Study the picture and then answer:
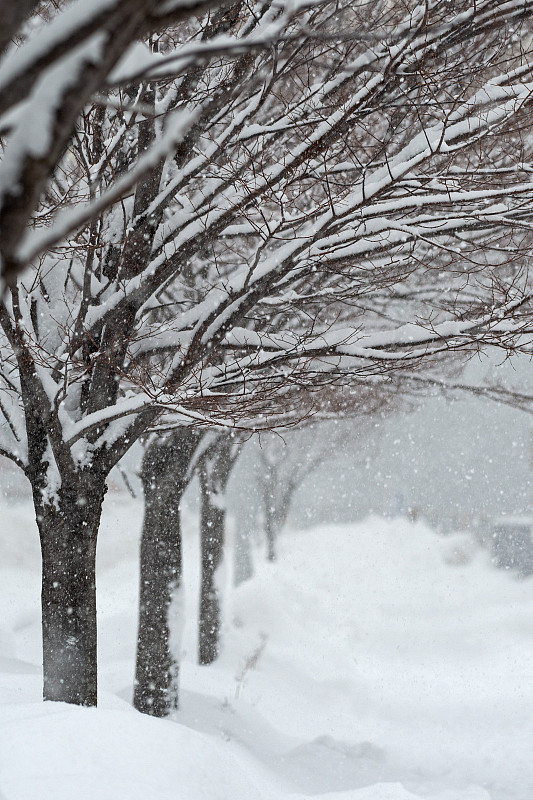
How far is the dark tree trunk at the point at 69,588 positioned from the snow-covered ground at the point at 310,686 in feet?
1.54

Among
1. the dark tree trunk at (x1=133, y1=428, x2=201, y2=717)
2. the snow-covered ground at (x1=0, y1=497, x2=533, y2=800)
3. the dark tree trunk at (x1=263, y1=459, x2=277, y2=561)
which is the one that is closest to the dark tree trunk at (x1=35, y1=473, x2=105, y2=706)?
the snow-covered ground at (x1=0, y1=497, x2=533, y2=800)

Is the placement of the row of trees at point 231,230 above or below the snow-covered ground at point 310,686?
above

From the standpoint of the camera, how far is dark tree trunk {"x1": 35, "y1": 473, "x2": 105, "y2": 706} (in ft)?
14.6

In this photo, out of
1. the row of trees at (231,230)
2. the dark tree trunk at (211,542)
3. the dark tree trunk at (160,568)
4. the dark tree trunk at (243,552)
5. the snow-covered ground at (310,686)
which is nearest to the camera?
the snow-covered ground at (310,686)

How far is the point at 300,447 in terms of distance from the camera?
63.4ft

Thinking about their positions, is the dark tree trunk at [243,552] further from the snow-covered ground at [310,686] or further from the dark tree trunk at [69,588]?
the dark tree trunk at [69,588]

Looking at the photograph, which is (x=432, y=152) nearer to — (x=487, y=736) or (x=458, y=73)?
(x=458, y=73)

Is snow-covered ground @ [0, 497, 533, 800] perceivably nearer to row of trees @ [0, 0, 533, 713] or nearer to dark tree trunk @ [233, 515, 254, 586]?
dark tree trunk @ [233, 515, 254, 586]

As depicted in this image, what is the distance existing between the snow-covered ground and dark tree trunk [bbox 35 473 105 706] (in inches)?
18.5

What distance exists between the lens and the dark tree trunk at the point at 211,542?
11.3m

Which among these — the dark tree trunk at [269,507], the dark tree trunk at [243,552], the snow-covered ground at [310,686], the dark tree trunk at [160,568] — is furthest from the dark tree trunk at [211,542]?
the dark tree trunk at [243,552]

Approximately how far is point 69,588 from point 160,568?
2979 millimetres

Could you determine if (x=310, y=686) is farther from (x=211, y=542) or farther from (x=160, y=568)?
(x=160, y=568)

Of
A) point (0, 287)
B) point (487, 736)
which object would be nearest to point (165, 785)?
point (0, 287)
